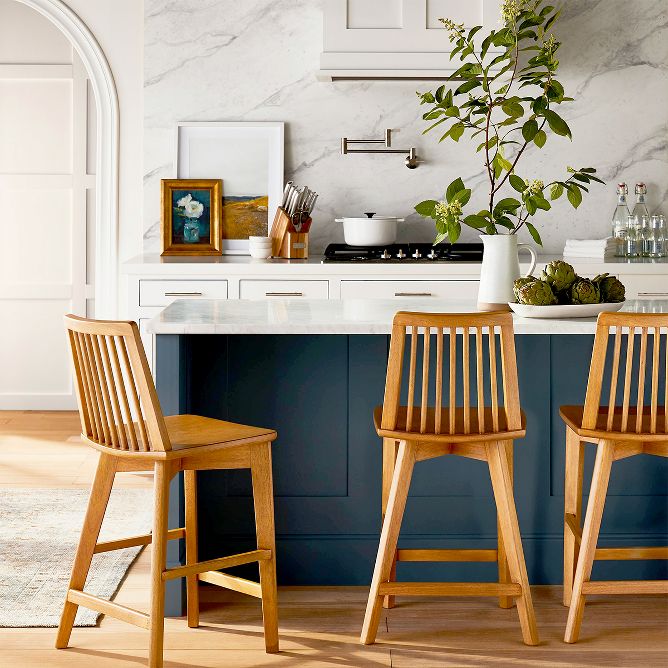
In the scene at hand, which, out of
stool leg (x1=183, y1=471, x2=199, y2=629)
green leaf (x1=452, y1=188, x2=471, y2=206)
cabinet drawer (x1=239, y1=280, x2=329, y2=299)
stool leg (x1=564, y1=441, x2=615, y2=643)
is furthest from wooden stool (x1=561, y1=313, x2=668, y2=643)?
cabinet drawer (x1=239, y1=280, x2=329, y2=299)

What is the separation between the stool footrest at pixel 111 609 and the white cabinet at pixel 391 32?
115 inches

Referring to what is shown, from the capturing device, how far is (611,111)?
5.30 metres

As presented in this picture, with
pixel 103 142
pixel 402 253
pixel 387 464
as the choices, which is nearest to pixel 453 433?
pixel 387 464

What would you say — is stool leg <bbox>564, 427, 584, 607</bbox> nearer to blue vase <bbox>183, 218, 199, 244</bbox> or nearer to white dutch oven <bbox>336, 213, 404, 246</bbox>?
white dutch oven <bbox>336, 213, 404, 246</bbox>

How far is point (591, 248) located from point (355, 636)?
8.40 ft

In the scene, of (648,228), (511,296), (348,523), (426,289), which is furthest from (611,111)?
(348,523)

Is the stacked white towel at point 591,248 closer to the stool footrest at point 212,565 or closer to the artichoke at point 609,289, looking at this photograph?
the artichoke at point 609,289

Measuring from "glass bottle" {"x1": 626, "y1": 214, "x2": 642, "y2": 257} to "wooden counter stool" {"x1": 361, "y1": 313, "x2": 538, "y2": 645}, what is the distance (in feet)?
8.08

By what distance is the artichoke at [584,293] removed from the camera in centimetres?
311

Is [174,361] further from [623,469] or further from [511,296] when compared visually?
[623,469]

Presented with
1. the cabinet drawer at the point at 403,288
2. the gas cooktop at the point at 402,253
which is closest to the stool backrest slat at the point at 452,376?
the cabinet drawer at the point at 403,288

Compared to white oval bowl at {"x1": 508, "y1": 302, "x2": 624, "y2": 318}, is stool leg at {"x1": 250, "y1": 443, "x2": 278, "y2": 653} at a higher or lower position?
lower

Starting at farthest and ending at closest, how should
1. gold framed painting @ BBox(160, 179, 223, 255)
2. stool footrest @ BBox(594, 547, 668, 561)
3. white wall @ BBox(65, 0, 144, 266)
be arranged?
white wall @ BBox(65, 0, 144, 266) → gold framed painting @ BBox(160, 179, 223, 255) → stool footrest @ BBox(594, 547, 668, 561)

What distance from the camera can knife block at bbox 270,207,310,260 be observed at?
16.3ft
